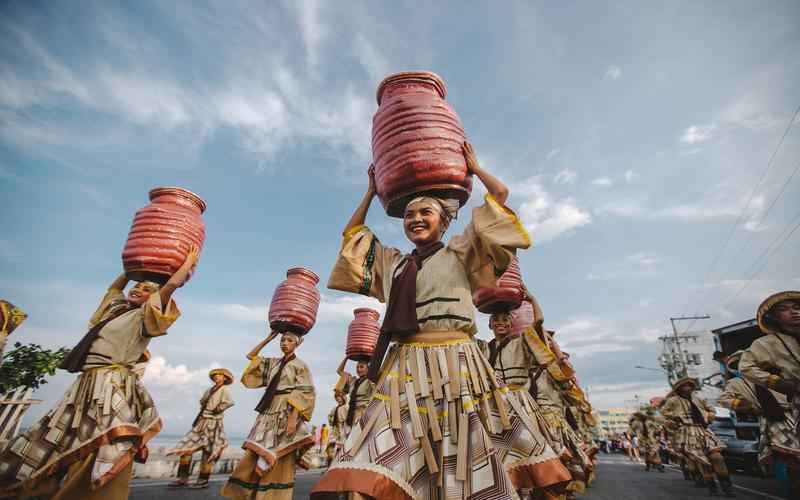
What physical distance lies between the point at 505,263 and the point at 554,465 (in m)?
1.07

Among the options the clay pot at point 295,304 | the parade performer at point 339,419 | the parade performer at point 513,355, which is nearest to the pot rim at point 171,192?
the clay pot at point 295,304

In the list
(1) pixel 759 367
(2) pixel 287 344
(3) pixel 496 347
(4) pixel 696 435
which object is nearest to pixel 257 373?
(2) pixel 287 344

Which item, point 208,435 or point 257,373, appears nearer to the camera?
point 257,373

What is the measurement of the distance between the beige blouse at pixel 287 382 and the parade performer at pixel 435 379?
13.4ft

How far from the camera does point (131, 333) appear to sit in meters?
3.69

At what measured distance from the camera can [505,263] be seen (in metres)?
2.26

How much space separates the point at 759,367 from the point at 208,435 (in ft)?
33.5

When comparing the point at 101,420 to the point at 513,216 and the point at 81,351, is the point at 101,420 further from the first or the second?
the point at 513,216

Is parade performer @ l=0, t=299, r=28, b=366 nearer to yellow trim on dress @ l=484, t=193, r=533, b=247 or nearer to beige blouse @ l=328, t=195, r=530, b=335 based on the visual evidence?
beige blouse @ l=328, t=195, r=530, b=335

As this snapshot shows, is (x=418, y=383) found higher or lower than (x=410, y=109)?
lower

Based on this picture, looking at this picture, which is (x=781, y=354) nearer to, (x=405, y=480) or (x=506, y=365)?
(x=506, y=365)

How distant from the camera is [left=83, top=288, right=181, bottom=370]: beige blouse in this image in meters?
3.56

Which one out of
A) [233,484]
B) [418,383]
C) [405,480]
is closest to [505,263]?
[418,383]

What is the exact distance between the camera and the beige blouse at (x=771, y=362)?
4688 mm
